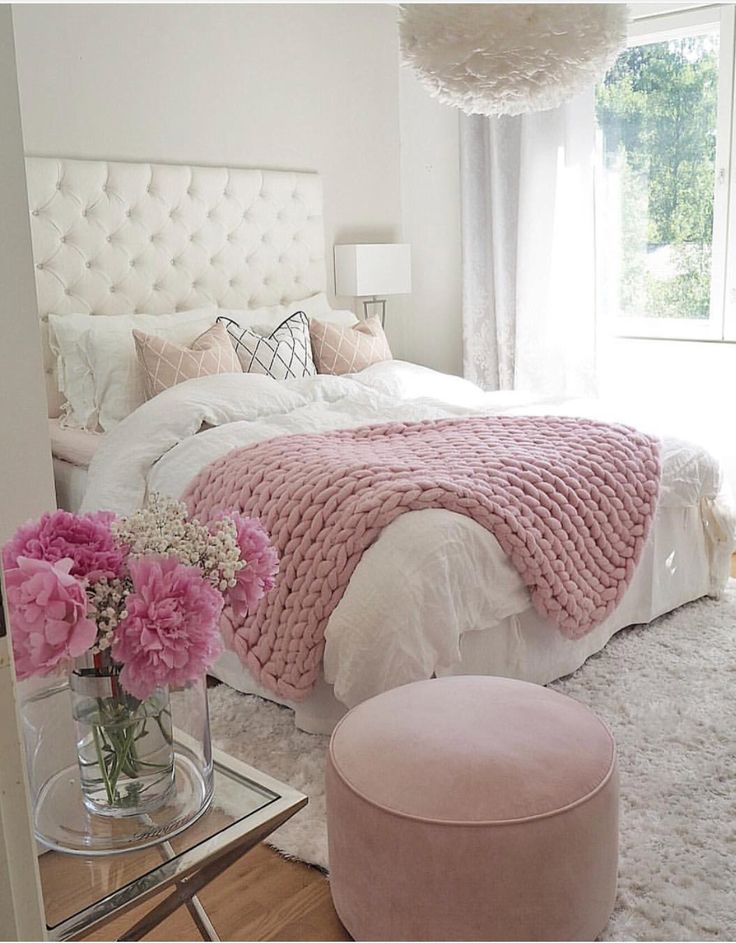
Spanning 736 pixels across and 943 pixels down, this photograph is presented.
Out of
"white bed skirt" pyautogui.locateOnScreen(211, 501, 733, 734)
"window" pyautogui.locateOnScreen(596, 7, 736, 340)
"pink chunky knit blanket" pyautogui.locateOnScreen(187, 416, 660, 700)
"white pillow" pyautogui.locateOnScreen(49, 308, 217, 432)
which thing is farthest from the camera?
"window" pyautogui.locateOnScreen(596, 7, 736, 340)

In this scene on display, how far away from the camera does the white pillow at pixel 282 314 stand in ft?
12.8

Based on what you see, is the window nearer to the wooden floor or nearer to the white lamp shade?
the white lamp shade

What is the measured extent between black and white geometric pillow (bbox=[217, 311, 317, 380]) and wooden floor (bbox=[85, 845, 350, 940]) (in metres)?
2.10

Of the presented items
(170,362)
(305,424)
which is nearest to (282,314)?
(170,362)

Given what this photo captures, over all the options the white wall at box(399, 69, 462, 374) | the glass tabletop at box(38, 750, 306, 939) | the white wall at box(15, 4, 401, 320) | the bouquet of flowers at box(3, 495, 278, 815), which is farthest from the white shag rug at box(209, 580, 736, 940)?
the white wall at box(399, 69, 462, 374)

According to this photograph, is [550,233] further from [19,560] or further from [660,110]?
[19,560]

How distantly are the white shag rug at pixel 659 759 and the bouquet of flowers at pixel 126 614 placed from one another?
0.87m

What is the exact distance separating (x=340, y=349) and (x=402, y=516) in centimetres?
175

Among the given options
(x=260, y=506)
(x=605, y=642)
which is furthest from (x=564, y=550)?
(x=260, y=506)

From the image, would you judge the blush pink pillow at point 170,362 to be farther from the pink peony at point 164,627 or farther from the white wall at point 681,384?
the pink peony at point 164,627

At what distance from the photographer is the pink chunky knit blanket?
2277mm

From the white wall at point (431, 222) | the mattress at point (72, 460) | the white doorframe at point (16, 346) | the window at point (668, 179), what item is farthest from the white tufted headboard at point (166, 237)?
the white doorframe at point (16, 346)

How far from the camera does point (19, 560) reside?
3.42ft

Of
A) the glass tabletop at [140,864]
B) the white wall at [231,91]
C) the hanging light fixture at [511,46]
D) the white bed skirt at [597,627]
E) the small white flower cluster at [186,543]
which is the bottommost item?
the white bed skirt at [597,627]
